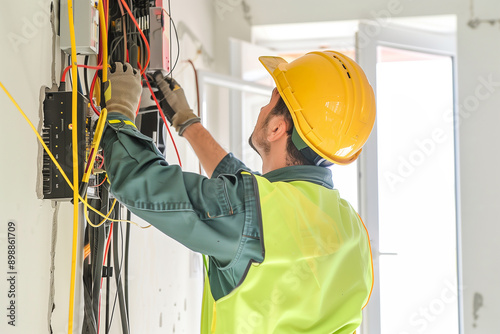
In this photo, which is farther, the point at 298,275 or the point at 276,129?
the point at 276,129

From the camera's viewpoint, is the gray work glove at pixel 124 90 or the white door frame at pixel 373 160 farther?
the white door frame at pixel 373 160

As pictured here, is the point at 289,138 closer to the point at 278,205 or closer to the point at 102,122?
the point at 278,205

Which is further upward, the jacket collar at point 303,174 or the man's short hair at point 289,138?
the man's short hair at point 289,138

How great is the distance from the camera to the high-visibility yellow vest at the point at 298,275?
1.09 metres

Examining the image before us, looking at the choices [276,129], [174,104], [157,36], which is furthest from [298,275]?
[157,36]

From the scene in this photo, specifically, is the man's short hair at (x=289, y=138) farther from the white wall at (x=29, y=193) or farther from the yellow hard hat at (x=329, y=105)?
the white wall at (x=29, y=193)

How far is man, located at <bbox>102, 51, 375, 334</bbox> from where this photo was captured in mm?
1034

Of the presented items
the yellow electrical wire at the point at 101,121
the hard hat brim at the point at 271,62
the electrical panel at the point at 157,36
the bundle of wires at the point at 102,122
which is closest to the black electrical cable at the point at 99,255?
the bundle of wires at the point at 102,122

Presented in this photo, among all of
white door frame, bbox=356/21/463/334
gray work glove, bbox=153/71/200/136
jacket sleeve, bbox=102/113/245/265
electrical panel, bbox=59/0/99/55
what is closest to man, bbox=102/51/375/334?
jacket sleeve, bbox=102/113/245/265

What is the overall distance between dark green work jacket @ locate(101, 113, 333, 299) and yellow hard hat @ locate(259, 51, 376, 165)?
33cm

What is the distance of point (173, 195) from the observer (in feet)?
3.32

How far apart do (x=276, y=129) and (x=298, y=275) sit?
0.44 metres

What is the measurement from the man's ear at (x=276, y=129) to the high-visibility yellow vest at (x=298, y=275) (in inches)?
8.5

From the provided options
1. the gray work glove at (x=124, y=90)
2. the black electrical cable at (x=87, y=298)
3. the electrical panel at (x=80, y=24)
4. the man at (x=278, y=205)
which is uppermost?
the electrical panel at (x=80, y=24)
